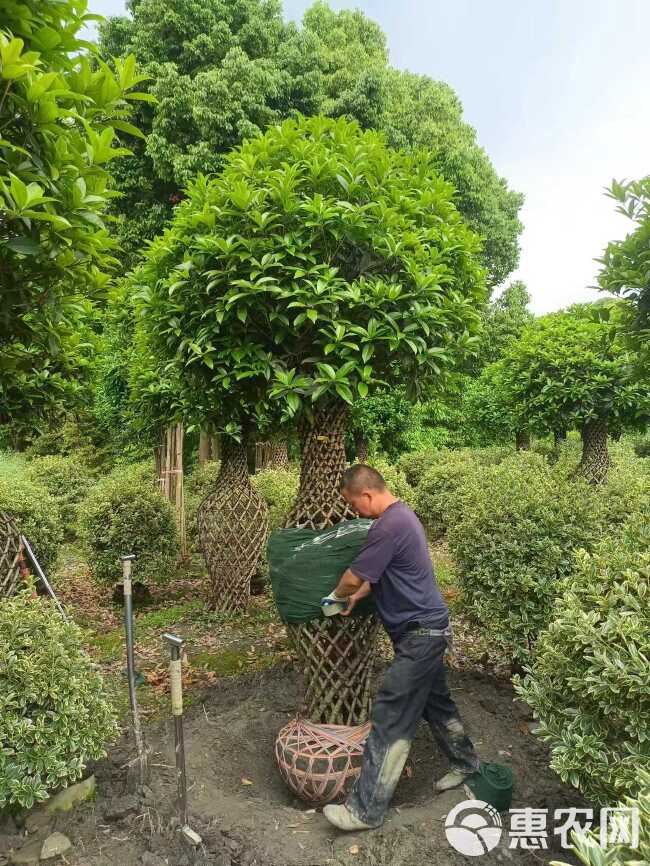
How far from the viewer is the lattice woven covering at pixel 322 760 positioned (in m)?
3.53

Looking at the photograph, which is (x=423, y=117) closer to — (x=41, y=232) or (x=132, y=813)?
(x=41, y=232)

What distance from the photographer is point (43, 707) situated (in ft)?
10.1

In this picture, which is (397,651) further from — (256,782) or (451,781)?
(256,782)

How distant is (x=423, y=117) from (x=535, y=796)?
62.0 ft

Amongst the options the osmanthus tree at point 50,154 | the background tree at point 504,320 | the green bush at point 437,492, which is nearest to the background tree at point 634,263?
the osmanthus tree at point 50,154

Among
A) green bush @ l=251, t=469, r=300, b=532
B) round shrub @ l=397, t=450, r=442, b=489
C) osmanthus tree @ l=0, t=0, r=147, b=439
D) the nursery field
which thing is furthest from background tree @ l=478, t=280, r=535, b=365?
osmanthus tree @ l=0, t=0, r=147, b=439

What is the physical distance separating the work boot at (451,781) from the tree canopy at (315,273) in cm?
233

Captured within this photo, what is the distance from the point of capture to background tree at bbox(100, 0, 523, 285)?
13.5 m

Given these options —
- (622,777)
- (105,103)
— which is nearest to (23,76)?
(105,103)

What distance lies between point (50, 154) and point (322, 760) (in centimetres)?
360

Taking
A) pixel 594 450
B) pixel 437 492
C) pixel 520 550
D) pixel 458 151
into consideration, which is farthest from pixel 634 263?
pixel 458 151

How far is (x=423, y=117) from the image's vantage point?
17.9m

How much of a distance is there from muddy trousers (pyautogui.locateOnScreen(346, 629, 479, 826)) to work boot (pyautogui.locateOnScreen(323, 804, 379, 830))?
0.08ft

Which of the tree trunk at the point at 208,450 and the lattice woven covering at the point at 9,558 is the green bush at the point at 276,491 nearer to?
the tree trunk at the point at 208,450
